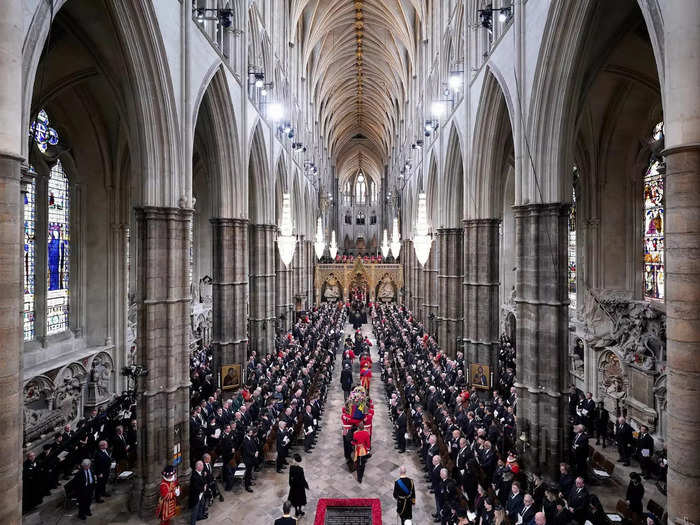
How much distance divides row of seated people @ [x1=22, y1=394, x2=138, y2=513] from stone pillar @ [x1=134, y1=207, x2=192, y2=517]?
122cm

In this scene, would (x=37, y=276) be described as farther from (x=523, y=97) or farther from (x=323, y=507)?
(x=523, y=97)

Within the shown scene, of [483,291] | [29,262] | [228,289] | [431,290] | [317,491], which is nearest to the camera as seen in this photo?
[317,491]

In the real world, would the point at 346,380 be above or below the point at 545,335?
below

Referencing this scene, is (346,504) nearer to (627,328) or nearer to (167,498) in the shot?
(167,498)

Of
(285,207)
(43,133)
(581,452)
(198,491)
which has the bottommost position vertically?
(198,491)

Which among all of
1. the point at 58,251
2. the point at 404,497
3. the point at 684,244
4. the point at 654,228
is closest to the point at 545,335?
the point at 404,497

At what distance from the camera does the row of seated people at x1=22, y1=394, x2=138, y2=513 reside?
9.39 meters

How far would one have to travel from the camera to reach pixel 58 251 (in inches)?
603

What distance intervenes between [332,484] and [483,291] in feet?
30.3

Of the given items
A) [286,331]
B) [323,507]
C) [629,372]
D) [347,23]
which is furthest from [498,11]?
[347,23]

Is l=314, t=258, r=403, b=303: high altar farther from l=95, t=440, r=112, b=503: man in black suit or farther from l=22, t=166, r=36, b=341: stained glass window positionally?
l=95, t=440, r=112, b=503: man in black suit

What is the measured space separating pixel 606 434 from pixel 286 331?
1903cm

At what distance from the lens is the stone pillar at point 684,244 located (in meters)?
5.04

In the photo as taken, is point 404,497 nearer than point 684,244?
No
